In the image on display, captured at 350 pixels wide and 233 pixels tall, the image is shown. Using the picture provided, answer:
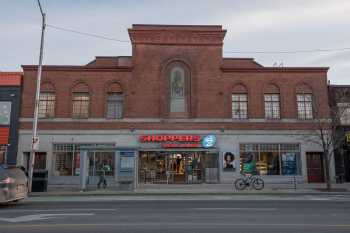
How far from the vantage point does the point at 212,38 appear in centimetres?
3003

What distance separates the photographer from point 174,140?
28219 millimetres

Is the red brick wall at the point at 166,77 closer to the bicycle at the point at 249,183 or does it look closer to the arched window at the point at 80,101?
the arched window at the point at 80,101

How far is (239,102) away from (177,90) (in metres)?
5.37

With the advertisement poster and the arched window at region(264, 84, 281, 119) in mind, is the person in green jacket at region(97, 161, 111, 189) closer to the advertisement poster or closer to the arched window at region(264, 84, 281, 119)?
the arched window at region(264, 84, 281, 119)

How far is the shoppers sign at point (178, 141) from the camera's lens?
28.2 meters

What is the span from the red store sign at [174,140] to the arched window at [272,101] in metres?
6.67

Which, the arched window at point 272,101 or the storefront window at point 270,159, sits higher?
the arched window at point 272,101

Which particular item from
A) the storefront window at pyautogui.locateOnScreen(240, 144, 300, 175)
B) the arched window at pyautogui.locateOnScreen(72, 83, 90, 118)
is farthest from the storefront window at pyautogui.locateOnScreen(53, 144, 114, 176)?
the storefront window at pyautogui.locateOnScreen(240, 144, 300, 175)

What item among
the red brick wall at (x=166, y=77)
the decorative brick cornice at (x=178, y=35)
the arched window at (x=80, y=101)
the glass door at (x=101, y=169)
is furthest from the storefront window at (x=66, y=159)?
the decorative brick cornice at (x=178, y=35)

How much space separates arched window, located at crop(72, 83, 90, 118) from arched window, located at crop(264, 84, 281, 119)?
15.1 m

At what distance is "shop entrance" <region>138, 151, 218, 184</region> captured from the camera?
92.1 ft

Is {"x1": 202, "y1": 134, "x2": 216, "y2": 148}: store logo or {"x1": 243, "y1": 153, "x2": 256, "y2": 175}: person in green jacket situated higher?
{"x1": 202, "y1": 134, "x2": 216, "y2": 148}: store logo
